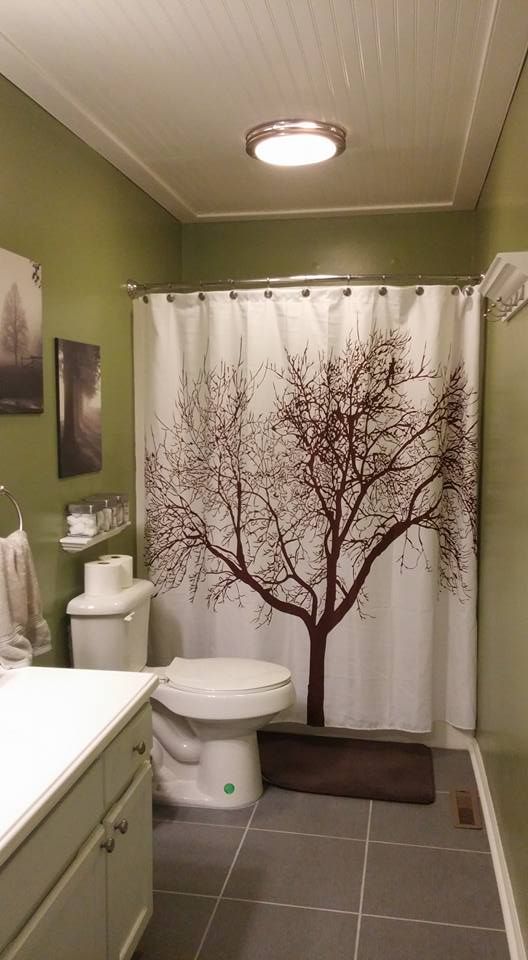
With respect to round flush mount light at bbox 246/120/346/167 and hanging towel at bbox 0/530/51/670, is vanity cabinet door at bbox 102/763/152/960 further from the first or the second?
round flush mount light at bbox 246/120/346/167

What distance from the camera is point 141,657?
283 cm

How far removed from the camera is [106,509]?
9.04ft

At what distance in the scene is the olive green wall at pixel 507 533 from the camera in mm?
2062

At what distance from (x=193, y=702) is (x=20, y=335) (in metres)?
1.34

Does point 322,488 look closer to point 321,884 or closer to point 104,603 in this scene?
point 104,603

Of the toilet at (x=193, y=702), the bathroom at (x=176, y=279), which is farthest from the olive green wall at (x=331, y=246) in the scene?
the toilet at (x=193, y=702)

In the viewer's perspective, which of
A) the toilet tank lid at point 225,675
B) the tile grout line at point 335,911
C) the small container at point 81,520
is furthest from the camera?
the toilet tank lid at point 225,675

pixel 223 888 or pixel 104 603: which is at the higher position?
pixel 104 603

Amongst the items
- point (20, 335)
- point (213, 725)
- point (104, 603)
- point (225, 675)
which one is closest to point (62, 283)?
point (20, 335)

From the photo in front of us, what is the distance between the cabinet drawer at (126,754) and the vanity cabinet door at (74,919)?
102mm

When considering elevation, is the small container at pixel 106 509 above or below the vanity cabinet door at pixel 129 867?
above

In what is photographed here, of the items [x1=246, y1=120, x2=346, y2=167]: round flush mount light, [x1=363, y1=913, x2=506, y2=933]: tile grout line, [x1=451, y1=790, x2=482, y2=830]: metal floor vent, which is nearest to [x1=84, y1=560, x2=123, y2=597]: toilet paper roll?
[x1=363, y1=913, x2=506, y2=933]: tile grout line

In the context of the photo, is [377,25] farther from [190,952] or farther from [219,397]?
[190,952]

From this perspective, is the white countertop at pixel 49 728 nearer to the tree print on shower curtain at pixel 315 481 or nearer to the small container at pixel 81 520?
the small container at pixel 81 520
